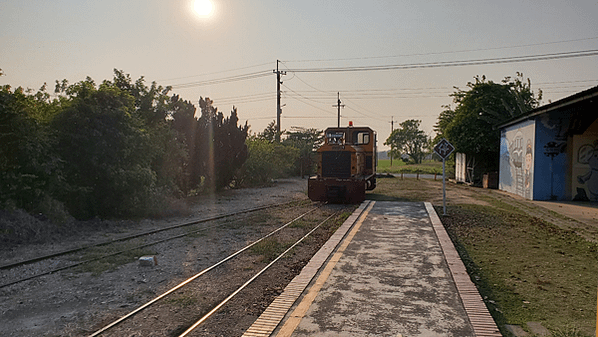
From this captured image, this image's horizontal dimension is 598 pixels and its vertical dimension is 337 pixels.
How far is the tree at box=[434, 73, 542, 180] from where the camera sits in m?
24.9

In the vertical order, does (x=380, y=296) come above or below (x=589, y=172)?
below

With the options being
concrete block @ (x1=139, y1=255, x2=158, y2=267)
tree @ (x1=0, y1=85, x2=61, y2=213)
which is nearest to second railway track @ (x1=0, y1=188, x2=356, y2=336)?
concrete block @ (x1=139, y1=255, x2=158, y2=267)

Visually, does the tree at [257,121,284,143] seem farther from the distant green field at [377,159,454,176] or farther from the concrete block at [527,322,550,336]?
the concrete block at [527,322,550,336]

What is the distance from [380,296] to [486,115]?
24049 millimetres

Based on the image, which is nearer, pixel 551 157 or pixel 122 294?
pixel 122 294

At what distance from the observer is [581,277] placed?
6.08 meters

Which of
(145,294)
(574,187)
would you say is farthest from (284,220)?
(574,187)

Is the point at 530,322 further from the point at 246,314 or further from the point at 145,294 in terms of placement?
the point at 145,294

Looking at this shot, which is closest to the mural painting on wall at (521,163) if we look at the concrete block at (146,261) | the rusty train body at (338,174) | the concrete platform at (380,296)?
the rusty train body at (338,174)

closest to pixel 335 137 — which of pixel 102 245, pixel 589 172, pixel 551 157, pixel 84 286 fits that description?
pixel 551 157

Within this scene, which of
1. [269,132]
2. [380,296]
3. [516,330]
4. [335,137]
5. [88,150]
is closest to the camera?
[516,330]

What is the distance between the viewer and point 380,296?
195 inches

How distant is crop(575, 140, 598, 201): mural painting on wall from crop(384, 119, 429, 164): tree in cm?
6318

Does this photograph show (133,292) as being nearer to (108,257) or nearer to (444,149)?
(108,257)
